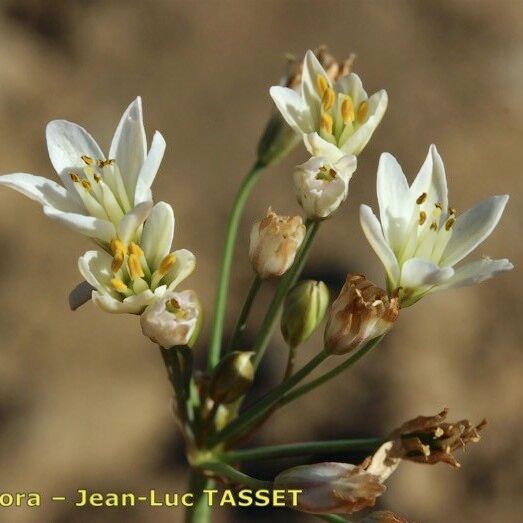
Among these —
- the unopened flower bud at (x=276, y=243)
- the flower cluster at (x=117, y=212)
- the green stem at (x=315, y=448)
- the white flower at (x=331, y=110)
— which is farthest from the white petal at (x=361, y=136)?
the green stem at (x=315, y=448)

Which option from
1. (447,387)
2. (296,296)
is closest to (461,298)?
(447,387)

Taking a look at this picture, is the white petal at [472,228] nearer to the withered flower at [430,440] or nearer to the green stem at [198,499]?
the withered flower at [430,440]

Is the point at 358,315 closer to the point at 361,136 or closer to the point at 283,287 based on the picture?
the point at 283,287

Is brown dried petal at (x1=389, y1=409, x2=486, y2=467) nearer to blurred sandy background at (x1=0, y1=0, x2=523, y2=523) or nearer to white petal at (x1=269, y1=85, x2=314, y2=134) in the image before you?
white petal at (x1=269, y1=85, x2=314, y2=134)

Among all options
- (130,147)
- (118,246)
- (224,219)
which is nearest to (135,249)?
(118,246)

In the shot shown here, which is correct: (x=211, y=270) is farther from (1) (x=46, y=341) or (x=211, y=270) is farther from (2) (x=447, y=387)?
(2) (x=447, y=387)
